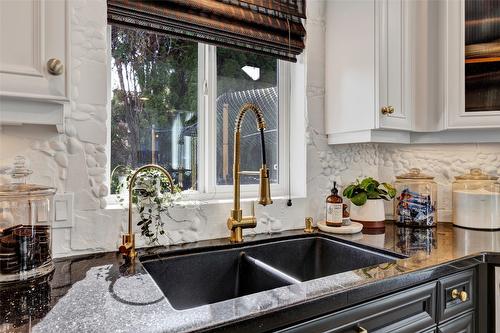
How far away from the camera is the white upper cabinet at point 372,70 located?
150cm

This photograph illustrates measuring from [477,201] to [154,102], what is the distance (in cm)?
158

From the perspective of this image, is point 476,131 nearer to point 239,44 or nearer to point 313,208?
point 313,208

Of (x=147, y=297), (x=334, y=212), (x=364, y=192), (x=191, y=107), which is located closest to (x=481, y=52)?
(x=364, y=192)

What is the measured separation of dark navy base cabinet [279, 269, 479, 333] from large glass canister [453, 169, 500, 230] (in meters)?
0.56

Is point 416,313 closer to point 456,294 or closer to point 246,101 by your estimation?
point 456,294

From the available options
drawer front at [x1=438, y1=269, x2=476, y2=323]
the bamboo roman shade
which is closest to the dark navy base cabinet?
drawer front at [x1=438, y1=269, x2=476, y2=323]

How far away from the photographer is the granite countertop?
67 centimetres

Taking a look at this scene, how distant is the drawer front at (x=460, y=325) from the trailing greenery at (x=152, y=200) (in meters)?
1.01

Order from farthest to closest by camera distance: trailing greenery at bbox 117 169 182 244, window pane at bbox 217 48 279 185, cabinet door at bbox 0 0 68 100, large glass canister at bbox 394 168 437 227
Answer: large glass canister at bbox 394 168 437 227 < window pane at bbox 217 48 279 185 < trailing greenery at bbox 117 169 182 244 < cabinet door at bbox 0 0 68 100

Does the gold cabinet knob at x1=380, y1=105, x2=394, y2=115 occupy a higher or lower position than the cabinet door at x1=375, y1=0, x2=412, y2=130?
lower

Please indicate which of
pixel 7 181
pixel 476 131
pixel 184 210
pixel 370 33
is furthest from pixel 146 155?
pixel 476 131

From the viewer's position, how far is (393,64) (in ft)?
5.03

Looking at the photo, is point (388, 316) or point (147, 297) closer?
point (147, 297)

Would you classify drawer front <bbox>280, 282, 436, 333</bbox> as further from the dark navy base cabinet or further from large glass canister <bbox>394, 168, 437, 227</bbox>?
large glass canister <bbox>394, 168, 437, 227</bbox>
